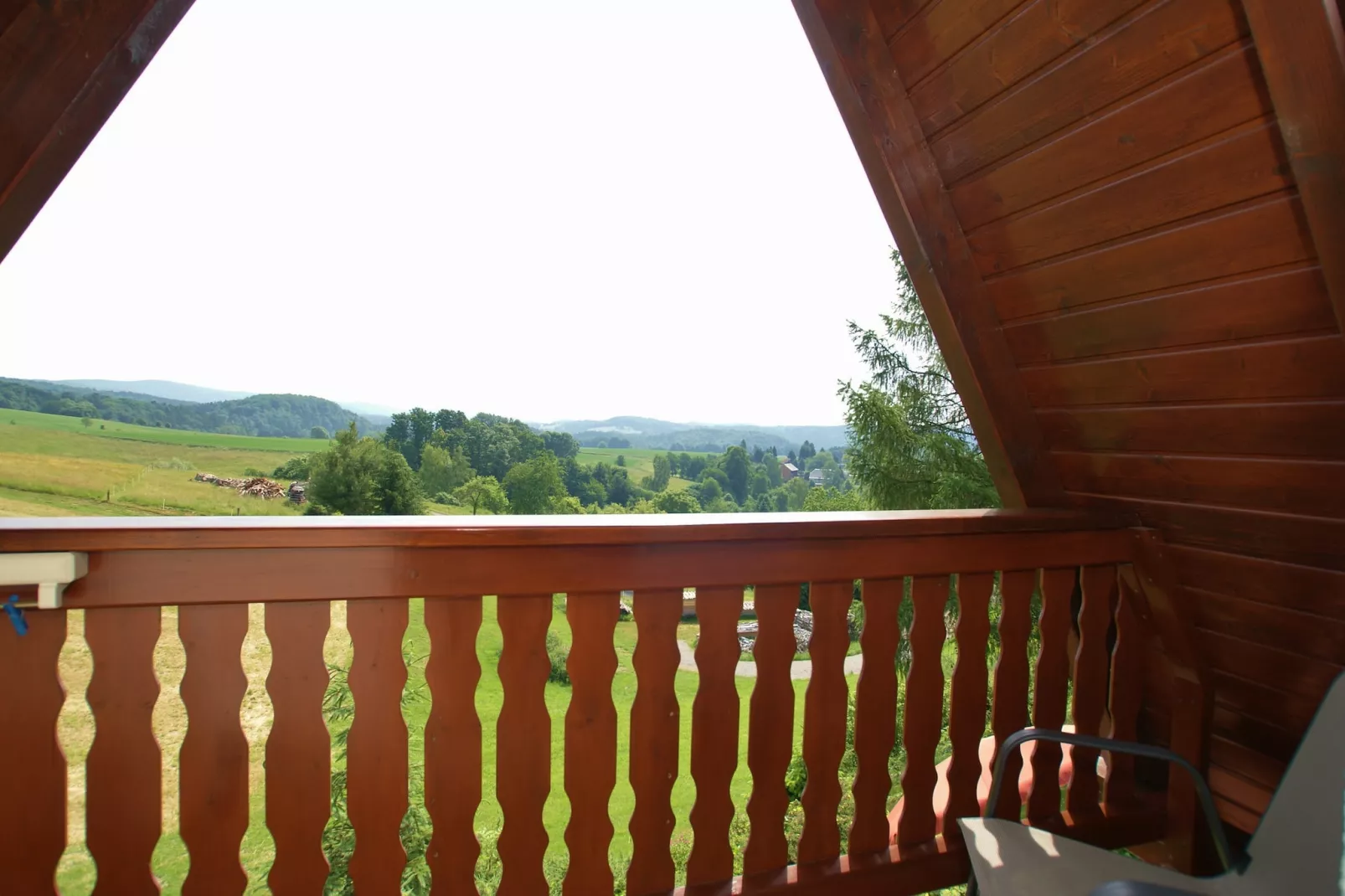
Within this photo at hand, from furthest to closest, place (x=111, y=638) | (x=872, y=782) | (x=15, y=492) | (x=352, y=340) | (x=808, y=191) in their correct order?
(x=808, y=191)
(x=352, y=340)
(x=15, y=492)
(x=872, y=782)
(x=111, y=638)

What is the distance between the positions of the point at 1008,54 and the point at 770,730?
1589 mm

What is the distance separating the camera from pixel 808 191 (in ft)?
15.1

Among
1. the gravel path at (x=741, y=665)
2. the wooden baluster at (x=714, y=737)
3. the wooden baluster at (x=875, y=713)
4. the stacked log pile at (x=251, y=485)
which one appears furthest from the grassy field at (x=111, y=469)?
the wooden baluster at (x=875, y=713)

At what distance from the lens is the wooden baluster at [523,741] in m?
1.34

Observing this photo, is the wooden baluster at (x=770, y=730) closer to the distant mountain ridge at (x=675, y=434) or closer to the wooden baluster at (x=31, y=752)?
the wooden baluster at (x=31, y=752)

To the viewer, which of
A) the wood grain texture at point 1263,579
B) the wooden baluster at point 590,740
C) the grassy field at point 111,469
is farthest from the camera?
the grassy field at point 111,469

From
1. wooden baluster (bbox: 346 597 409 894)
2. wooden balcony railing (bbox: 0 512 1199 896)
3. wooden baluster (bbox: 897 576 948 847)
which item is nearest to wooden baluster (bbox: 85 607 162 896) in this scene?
wooden balcony railing (bbox: 0 512 1199 896)

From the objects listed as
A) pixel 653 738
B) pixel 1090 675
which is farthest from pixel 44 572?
pixel 1090 675

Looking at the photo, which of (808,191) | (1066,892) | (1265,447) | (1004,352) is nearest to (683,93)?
(808,191)

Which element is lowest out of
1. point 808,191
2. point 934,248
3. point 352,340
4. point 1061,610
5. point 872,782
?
point 872,782

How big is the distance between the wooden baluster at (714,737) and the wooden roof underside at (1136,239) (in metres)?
1.01

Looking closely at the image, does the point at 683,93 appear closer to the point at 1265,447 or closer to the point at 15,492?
the point at 1265,447

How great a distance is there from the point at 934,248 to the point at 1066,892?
1.45 metres

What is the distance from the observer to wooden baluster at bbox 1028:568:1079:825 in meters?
1.82
